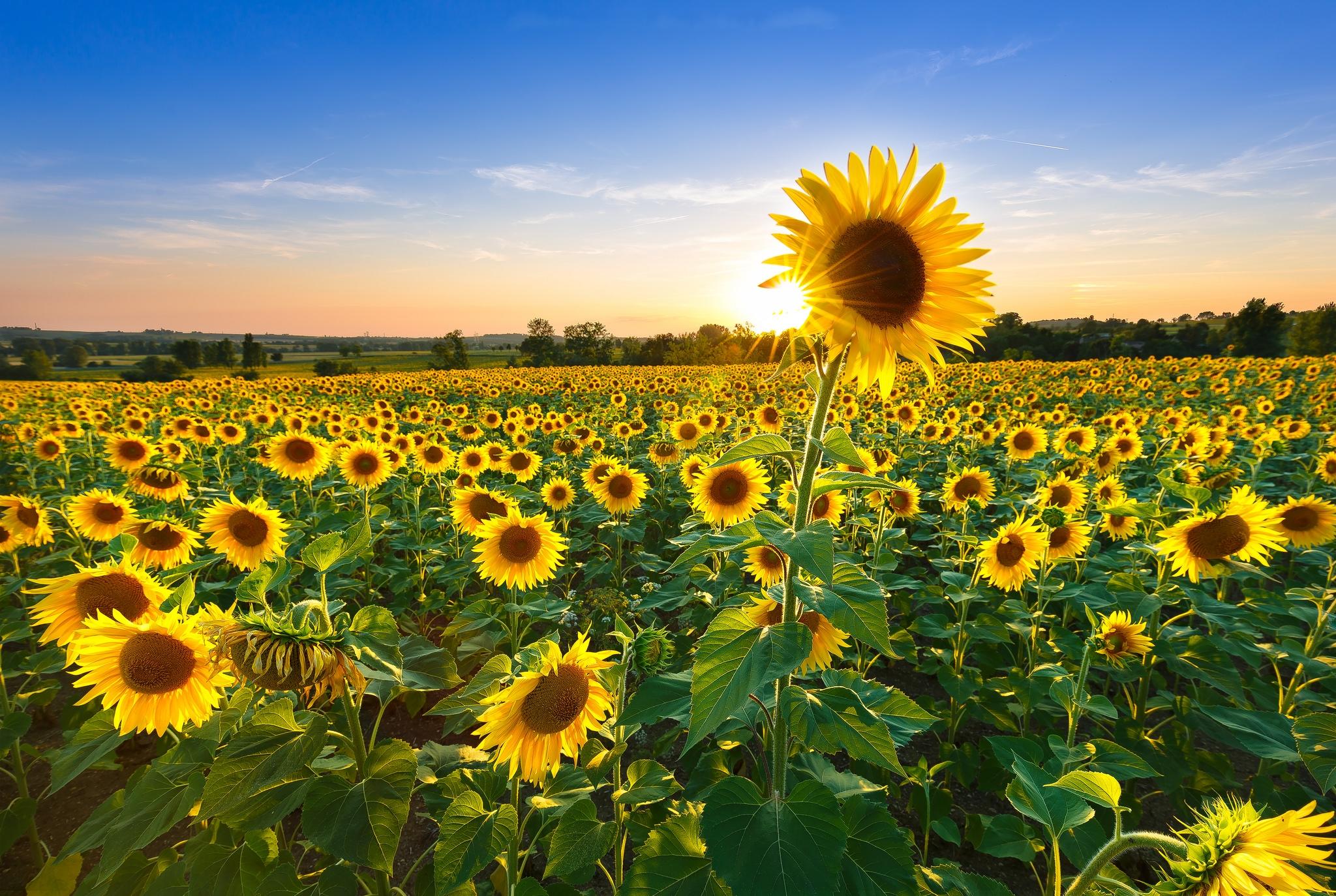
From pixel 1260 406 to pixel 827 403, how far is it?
52.8 ft

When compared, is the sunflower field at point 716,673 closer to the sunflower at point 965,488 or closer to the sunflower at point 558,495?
the sunflower at point 965,488

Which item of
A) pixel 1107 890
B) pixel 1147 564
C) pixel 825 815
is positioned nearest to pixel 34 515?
pixel 825 815

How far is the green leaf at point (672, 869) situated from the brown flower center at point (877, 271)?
5.53ft

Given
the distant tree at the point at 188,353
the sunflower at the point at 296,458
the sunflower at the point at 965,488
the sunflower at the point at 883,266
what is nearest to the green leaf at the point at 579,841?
the sunflower at the point at 883,266

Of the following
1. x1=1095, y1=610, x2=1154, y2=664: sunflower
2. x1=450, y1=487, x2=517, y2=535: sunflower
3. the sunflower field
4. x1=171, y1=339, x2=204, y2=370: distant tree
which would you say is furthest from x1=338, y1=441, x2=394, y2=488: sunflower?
x1=171, y1=339, x2=204, y2=370: distant tree

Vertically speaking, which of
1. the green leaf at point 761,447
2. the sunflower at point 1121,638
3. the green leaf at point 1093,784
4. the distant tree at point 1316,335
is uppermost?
the distant tree at point 1316,335

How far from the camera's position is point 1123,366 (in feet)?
89.0

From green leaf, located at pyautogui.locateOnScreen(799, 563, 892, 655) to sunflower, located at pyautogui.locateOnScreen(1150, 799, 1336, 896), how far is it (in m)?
0.71

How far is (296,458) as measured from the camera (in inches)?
261

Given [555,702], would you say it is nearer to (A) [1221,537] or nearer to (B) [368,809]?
(B) [368,809]

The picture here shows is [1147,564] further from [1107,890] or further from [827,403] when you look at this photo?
[827,403]

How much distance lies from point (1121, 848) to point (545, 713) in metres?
1.76

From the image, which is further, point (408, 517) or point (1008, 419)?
point (1008, 419)

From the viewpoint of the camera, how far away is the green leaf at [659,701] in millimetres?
1683
